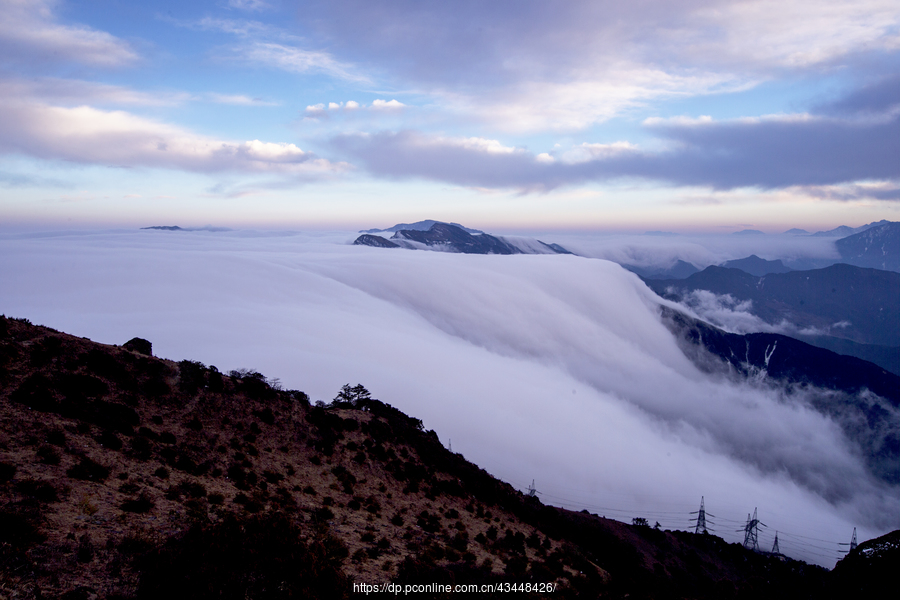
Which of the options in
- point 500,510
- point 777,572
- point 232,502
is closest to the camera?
point 232,502

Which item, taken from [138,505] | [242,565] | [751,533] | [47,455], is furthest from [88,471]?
[751,533]

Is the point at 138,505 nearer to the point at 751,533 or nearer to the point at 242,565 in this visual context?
the point at 242,565

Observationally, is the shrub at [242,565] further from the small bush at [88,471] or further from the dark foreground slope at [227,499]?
the small bush at [88,471]

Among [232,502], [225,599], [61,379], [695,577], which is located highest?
[61,379]

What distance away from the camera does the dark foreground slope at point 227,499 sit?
9992 millimetres

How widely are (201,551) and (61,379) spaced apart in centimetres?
1358

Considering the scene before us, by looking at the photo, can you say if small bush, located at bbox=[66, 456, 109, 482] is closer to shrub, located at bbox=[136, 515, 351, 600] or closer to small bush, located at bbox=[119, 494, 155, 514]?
small bush, located at bbox=[119, 494, 155, 514]

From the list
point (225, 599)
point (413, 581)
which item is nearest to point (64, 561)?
point (225, 599)

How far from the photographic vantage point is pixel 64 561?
916 cm

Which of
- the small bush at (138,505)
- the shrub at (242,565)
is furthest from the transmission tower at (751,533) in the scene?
the small bush at (138,505)

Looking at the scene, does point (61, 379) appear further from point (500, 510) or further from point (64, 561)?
point (500, 510)

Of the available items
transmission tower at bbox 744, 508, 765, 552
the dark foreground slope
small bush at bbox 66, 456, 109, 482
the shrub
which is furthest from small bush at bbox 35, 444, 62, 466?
transmission tower at bbox 744, 508, 765, 552

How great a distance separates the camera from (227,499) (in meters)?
15.7

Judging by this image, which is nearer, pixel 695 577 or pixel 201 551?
pixel 201 551
